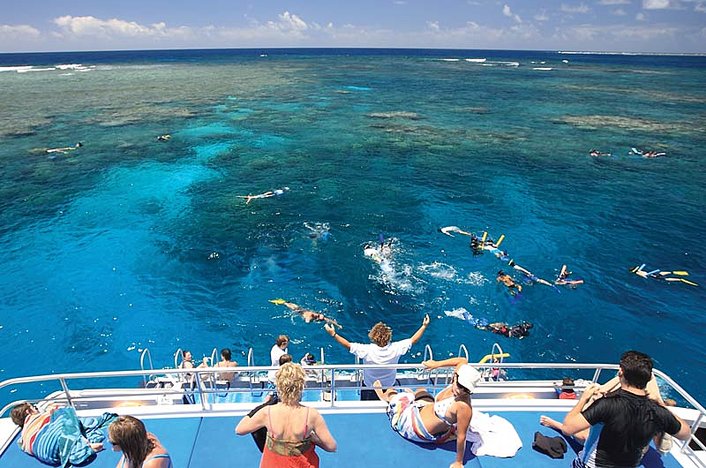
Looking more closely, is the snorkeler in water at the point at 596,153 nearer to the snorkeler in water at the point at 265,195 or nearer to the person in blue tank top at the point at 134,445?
the snorkeler in water at the point at 265,195

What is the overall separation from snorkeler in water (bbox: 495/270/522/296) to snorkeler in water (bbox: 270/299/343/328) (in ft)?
34.7

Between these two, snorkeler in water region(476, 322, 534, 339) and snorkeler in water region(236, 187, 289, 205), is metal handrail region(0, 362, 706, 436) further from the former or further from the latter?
snorkeler in water region(236, 187, 289, 205)

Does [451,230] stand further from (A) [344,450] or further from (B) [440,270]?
(A) [344,450]

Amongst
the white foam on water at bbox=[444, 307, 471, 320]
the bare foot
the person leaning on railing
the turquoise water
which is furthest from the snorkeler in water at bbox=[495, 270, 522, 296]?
the person leaning on railing

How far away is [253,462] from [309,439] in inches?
99.1

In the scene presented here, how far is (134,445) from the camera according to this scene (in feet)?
19.7

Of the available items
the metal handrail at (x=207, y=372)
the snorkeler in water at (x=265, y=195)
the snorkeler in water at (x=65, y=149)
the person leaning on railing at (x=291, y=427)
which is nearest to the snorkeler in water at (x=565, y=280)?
the metal handrail at (x=207, y=372)

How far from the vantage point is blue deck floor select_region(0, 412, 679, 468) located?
8023 millimetres

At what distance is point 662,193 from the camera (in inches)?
1586

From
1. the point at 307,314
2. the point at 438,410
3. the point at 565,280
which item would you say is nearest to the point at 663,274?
the point at 565,280

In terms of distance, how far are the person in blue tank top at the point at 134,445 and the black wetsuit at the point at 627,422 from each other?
6443 millimetres

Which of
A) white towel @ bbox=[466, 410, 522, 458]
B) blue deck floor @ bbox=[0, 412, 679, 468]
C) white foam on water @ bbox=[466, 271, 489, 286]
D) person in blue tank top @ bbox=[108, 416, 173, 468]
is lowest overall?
white foam on water @ bbox=[466, 271, 489, 286]

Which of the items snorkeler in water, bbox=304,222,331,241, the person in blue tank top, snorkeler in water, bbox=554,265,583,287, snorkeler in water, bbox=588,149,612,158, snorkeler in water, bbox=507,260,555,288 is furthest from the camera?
snorkeler in water, bbox=588,149,612,158

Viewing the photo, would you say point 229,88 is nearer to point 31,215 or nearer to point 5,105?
point 5,105
